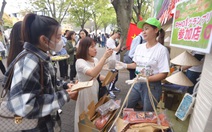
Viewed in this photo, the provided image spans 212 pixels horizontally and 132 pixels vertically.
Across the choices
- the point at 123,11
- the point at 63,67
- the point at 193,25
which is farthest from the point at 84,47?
the point at 123,11

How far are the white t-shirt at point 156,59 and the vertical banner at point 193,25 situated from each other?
180mm

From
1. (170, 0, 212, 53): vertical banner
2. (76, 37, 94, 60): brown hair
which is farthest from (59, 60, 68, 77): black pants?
(170, 0, 212, 53): vertical banner

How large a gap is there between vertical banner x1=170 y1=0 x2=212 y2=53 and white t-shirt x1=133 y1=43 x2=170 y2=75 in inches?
7.1

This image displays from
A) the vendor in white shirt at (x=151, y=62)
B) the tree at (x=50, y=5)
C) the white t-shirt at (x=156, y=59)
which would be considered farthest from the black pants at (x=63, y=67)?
the tree at (x=50, y=5)

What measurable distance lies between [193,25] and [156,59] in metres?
0.60

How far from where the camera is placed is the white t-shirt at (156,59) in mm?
1673

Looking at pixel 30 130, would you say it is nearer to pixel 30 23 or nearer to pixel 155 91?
Answer: pixel 30 23

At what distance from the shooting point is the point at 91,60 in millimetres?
2080

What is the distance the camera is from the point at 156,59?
169cm

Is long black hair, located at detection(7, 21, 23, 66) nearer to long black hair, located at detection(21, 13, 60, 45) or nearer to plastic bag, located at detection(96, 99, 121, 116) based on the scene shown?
long black hair, located at detection(21, 13, 60, 45)

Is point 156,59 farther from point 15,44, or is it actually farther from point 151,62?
point 15,44

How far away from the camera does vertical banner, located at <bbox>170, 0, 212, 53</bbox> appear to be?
3.10 ft

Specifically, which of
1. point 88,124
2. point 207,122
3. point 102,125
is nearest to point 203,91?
point 207,122

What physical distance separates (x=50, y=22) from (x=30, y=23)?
0.48 ft
